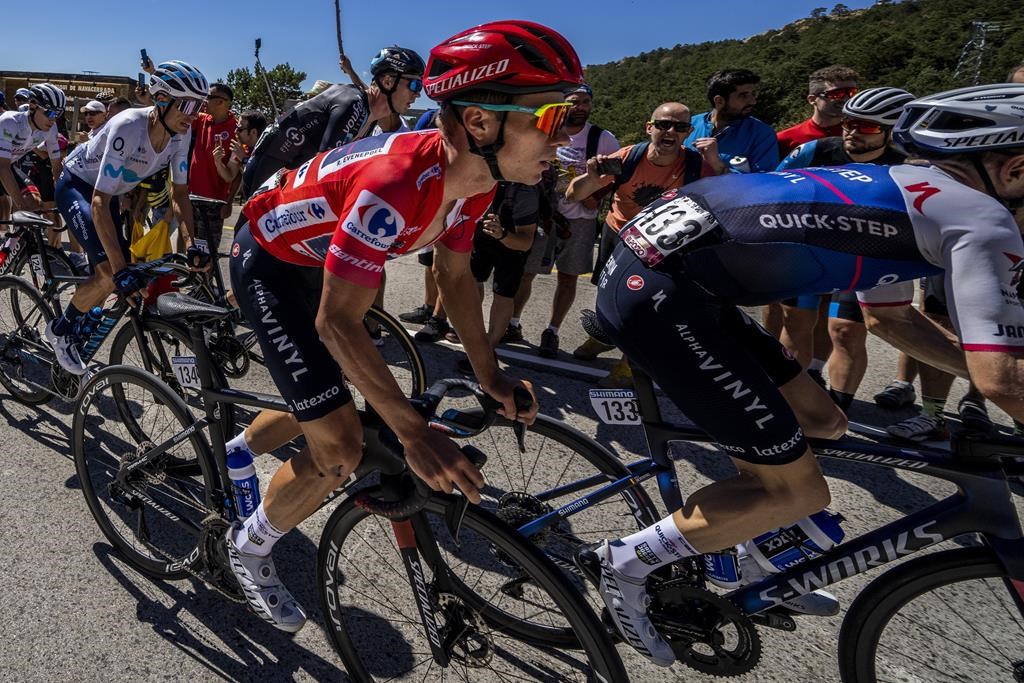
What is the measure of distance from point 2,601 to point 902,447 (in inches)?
124

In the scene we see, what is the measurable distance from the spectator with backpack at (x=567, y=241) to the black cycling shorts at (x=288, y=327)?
3.10 metres

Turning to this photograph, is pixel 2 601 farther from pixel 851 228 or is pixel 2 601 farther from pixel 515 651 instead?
pixel 851 228

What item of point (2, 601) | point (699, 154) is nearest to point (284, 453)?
point (2, 601)

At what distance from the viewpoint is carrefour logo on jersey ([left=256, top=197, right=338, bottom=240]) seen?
208cm

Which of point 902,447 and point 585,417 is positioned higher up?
point 902,447

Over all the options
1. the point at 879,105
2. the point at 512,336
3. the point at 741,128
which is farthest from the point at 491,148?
the point at 512,336

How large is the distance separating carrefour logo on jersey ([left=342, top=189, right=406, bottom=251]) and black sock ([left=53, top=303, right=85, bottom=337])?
2952 millimetres

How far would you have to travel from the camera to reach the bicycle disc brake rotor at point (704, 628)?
2125mm

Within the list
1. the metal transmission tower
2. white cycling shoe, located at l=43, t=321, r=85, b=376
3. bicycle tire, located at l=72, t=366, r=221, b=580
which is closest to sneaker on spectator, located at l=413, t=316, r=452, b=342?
white cycling shoe, located at l=43, t=321, r=85, b=376

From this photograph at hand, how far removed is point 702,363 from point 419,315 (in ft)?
14.8

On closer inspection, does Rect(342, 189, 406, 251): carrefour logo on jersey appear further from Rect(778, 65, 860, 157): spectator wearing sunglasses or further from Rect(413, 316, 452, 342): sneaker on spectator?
Rect(778, 65, 860, 157): spectator wearing sunglasses

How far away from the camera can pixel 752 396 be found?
6.37 feet

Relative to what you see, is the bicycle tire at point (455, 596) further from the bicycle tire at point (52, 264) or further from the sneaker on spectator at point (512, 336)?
the sneaker on spectator at point (512, 336)

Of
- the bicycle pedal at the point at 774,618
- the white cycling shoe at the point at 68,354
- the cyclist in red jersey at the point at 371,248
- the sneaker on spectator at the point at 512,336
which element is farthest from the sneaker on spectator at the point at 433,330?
the bicycle pedal at the point at 774,618
